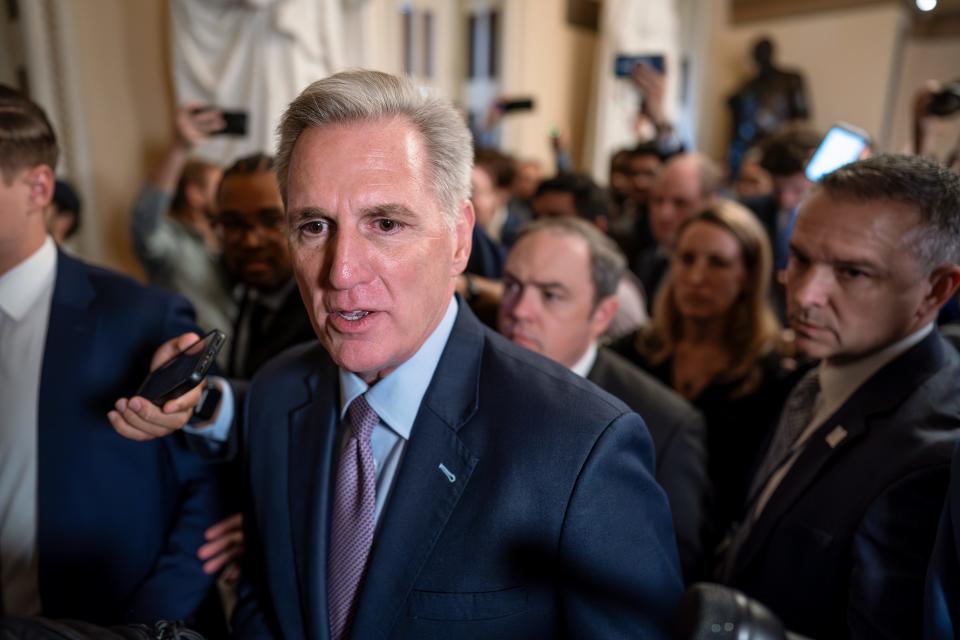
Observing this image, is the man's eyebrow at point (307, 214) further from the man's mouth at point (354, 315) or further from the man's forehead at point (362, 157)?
the man's mouth at point (354, 315)

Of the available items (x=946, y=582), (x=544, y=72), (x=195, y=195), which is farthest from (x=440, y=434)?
(x=544, y=72)

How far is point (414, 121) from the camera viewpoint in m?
1.04

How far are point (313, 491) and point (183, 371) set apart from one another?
0.33m

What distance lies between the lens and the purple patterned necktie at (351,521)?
1.10 m

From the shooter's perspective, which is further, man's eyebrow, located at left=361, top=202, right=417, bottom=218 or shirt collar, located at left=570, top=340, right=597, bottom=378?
shirt collar, located at left=570, top=340, right=597, bottom=378

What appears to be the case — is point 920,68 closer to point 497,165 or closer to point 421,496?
point 497,165

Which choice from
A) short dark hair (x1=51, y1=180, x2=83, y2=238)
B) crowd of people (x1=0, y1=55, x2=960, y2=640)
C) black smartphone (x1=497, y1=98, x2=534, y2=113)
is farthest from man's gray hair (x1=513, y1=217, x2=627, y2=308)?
black smartphone (x1=497, y1=98, x2=534, y2=113)

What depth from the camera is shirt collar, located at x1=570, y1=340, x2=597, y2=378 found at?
2061 mm

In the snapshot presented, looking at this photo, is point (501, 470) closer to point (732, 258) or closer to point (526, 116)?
point (732, 258)

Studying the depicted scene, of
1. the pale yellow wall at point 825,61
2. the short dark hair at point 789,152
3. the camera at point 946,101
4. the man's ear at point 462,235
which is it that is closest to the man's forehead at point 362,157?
the man's ear at point 462,235

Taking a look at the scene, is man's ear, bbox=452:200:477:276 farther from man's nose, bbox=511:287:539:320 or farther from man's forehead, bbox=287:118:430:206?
man's nose, bbox=511:287:539:320

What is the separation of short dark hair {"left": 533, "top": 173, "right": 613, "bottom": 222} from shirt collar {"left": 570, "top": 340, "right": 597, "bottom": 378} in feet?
5.17

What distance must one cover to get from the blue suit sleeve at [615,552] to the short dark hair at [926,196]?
80 centimetres

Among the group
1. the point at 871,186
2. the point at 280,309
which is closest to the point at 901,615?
the point at 871,186
